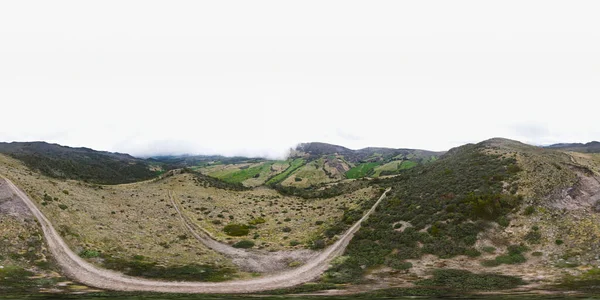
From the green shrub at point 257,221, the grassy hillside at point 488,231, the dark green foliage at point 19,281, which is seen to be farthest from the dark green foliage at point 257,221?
the dark green foliage at point 19,281

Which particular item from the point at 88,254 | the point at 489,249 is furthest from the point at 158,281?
the point at 489,249

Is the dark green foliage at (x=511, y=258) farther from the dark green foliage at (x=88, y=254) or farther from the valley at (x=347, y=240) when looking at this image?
the dark green foliage at (x=88, y=254)

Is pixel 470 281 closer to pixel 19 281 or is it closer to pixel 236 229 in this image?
pixel 236 229

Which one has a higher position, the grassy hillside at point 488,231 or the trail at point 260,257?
the grassy hillside at point 488,231

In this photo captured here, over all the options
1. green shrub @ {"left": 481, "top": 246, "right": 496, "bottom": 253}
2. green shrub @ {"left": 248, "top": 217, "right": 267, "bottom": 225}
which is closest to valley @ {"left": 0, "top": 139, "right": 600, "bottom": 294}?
green shrub @ {"left": 481, "top": 246, "right": 496, "bottom": 253}

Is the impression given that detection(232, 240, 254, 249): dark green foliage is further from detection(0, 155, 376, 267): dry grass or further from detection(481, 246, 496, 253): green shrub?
detection(481, 246, 496, 253): green shrub
